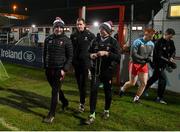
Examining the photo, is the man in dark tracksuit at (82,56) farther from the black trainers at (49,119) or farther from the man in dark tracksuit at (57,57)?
the black trainers at (49,119)

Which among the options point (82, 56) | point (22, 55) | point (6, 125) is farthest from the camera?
point (22, 55)

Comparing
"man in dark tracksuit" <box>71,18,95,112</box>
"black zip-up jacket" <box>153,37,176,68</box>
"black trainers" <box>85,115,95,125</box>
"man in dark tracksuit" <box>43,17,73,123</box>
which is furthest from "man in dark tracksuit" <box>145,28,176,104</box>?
"man in dark tracksuit" <box>43,17,73,123</box>

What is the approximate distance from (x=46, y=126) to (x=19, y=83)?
5.91 meters

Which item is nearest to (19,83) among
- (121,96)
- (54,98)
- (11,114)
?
(121,96)

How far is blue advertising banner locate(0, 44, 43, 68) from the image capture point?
1770 centimetres

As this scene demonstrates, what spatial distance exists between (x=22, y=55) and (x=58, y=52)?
11241 millimetres

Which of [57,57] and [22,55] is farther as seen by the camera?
[22,55]

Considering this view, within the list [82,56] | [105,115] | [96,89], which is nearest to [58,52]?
[96,89]

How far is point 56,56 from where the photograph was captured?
7.84 meters

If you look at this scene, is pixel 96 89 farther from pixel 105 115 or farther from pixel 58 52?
pixel 58 52

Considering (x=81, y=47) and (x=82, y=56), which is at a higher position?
(x=81, y=47)

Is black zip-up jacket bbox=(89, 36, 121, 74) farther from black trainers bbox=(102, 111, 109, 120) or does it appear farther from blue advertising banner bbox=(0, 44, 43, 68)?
blue advertising banner bbox=(0, 44, 43, 68)

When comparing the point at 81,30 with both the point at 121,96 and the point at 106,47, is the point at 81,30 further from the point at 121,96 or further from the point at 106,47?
the point at 121,96

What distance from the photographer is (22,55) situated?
739 inches
